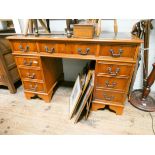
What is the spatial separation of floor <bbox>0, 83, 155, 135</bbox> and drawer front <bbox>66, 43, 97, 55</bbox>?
718 mm

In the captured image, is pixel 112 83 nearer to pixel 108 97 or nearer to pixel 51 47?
pixel 108 97

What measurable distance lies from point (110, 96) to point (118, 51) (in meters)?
0.49

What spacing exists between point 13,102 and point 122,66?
142cm

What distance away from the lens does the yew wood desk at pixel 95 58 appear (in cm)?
109

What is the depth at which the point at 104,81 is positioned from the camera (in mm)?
1271

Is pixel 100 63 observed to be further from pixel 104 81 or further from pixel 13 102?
pixel 13 102

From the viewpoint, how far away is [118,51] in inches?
43.0

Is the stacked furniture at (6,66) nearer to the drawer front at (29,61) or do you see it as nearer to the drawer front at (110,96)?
the drawer front at (29,61)

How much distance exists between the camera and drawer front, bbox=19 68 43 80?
1438mm

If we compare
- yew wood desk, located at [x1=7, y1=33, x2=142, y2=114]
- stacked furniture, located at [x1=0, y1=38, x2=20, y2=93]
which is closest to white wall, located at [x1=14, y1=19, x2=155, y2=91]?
yew wood desk, located at [x1=7, y1=33, x2=142, y2=114]

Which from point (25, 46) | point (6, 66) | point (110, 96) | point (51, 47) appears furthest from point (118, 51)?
point (6, 66)

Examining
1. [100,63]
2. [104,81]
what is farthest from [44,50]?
[104,81]

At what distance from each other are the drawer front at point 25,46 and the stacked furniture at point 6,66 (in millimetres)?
371

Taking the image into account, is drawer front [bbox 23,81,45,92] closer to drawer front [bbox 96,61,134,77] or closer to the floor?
the floor
